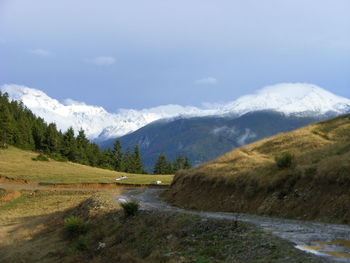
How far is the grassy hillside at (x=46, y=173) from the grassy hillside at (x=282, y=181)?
31.2m

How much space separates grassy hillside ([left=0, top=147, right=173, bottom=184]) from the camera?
7239 cm

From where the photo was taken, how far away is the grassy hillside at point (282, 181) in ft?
74.0

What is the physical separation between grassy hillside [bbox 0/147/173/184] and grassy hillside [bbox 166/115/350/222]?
102ft

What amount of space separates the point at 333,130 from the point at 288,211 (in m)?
24.0

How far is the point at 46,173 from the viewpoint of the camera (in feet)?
262

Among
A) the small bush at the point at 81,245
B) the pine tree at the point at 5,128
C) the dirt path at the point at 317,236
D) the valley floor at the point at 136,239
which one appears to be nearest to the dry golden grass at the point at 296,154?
the dirt path at the point at 317,236

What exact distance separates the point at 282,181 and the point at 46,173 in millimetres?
64261

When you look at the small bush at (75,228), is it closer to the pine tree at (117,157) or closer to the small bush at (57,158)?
the small bush at (57,158)

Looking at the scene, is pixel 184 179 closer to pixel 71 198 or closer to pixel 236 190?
pixel 236 190

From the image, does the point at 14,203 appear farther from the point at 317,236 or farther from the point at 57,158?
the point at 57,158

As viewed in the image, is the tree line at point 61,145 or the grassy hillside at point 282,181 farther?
the tree line at point 61,145

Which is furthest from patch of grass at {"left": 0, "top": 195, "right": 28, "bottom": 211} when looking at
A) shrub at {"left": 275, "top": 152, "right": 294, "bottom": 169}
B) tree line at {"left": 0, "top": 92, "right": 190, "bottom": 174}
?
tree line at {"left": 0, "top": 92, "right": 190, "bottom": 174}

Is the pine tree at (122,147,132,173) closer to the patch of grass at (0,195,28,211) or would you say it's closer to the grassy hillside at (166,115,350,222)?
the patch of grass at (0,195,28,211)

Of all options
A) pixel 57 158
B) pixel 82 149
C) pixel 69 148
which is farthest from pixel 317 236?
pixel 82 149
